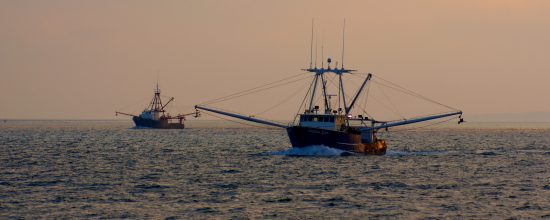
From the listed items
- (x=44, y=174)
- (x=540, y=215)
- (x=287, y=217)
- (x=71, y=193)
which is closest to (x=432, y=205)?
(x=540, y=215)

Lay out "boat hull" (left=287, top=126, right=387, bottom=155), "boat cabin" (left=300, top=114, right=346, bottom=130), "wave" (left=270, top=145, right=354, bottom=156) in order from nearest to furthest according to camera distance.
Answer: "boat hull" (left=287, top=126, right=387, bottom=155)
"boat cabin" (left=300, top=114, right=346, bottom=130)
"wave" (left=270, top=145, right=354, bottom=156)

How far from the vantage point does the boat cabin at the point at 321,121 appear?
10375cm

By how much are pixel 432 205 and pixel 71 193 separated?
23864 millimetres

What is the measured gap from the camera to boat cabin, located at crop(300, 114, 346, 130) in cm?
10375

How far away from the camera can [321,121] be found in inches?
4099

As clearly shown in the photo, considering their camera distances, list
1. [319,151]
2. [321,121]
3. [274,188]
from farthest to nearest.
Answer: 1. [319,151]
2. [321,121]
3. [274,188]

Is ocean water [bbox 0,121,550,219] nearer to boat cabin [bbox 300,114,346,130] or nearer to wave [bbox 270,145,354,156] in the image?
wave [bbox 270,145,354,156]

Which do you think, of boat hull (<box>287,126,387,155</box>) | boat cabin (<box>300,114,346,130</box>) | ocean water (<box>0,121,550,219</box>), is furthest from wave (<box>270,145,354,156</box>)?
ocean water (<box>0,121,550,219</box>)

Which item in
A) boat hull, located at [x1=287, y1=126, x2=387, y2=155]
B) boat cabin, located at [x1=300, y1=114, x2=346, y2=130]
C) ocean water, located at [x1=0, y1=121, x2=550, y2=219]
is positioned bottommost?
ocean water, located at [x1=0, y1=121, x2=550, y2=219]

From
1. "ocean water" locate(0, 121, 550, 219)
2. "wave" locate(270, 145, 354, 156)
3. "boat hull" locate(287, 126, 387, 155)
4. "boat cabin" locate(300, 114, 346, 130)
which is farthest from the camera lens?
"wave" locate(270, 145, 354, 156)

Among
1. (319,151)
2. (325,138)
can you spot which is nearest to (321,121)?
(325,138)

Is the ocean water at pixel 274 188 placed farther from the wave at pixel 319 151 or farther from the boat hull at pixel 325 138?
the wave at pixel 319 151

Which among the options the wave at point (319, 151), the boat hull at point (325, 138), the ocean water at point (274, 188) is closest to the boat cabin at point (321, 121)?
the boat hull at point (325, 138)

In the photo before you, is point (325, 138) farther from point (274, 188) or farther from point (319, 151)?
point (274, 188)
